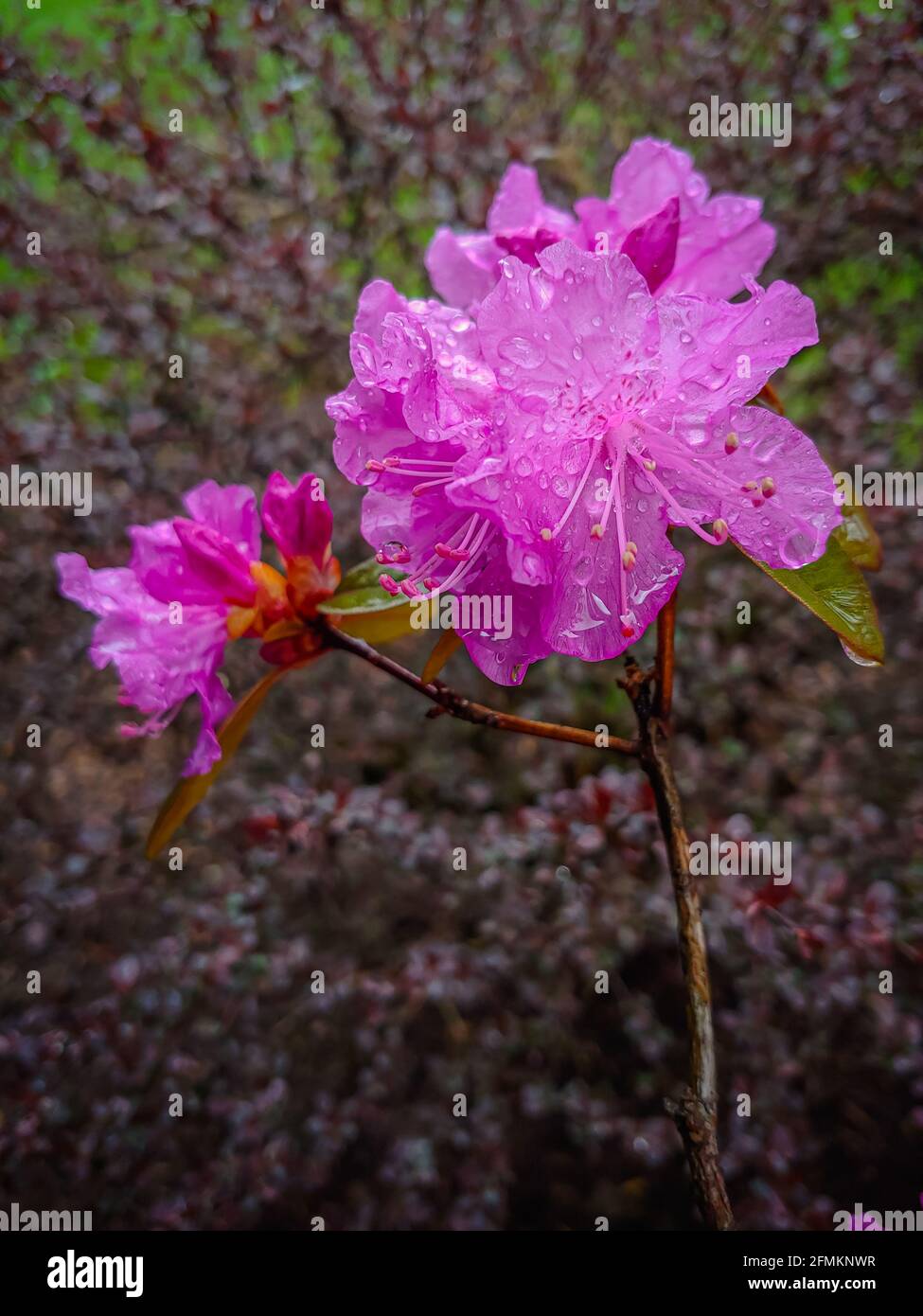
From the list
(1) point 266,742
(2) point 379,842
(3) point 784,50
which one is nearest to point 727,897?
(2) point 379,842

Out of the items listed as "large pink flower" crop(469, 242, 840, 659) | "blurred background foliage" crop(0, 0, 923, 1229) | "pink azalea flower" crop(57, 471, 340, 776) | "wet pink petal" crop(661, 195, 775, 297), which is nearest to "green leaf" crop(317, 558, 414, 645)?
"pink azalea flower" crop(57, 471, 340, 776)

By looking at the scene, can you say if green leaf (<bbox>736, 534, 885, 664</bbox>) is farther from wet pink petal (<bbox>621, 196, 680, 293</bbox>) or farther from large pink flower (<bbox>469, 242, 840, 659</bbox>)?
wet pink petal (<bbox>621, 196, 680, 293</bbox>)

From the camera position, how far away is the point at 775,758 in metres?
1.28

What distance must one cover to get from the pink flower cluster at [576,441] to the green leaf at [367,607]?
73 millimetres

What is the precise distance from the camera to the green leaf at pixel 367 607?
0.50 meters

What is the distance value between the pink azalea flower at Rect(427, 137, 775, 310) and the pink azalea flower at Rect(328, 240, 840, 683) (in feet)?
0.23

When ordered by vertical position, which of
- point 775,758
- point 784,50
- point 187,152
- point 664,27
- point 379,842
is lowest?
point 379,842

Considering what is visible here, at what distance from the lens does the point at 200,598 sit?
19.5 inches

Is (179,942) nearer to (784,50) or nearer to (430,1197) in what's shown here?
(430,1197)

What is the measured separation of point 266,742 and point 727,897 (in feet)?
2.23

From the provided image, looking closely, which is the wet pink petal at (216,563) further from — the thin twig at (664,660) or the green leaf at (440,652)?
the thin twig at (664,660)

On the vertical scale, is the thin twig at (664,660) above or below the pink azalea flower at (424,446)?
below

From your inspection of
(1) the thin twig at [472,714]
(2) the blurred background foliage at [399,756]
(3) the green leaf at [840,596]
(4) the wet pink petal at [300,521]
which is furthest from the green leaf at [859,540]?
(2) the blurred background foliage at [399,756]

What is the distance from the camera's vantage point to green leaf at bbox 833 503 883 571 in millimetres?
494
